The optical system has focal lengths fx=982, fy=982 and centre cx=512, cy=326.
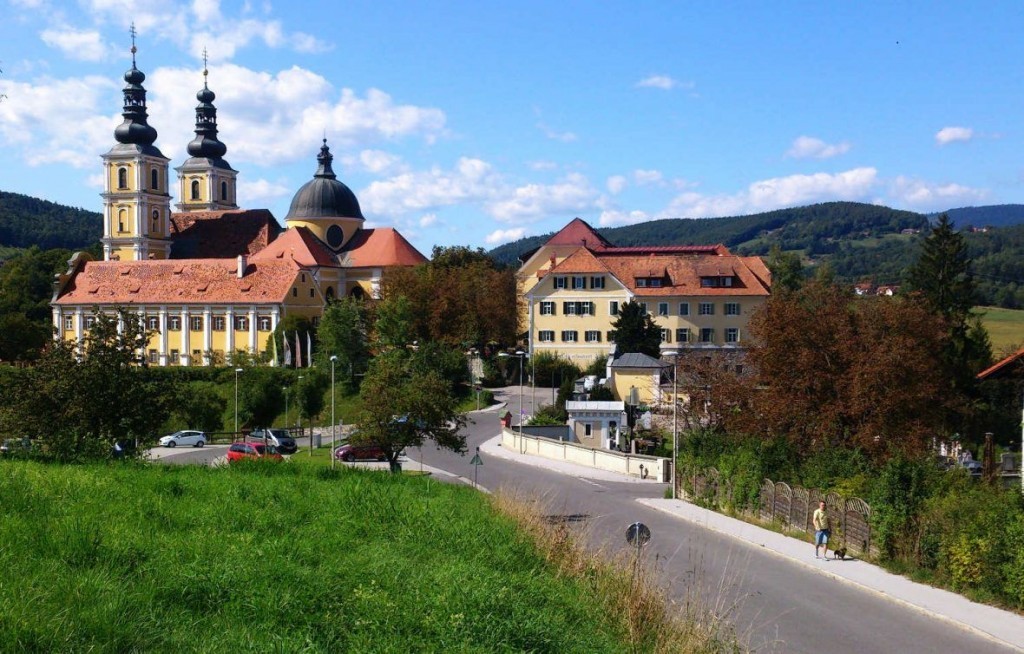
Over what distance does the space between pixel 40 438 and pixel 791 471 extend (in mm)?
21813

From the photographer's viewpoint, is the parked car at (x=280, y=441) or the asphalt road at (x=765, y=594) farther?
the parked car at (x=280, y=441)

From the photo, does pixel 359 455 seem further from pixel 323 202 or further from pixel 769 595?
pixel 323 202

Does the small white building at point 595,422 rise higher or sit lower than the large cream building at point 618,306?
lower

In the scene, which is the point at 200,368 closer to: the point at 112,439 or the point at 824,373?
the point at 112,439

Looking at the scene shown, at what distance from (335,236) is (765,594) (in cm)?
8231

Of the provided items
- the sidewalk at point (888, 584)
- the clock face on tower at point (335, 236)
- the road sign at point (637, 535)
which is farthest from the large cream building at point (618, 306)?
the road sign at point (637, 535)

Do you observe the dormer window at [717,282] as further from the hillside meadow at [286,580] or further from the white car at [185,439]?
the hillside meadow at [286,580]

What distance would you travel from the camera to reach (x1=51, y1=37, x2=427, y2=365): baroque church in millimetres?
81938

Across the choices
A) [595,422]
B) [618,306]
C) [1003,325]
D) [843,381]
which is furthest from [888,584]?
[1003,325]

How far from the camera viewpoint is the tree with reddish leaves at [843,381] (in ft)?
112

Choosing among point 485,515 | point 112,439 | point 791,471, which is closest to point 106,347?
point 112,439

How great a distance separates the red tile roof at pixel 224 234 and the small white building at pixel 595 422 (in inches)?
2121

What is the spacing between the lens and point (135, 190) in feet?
313

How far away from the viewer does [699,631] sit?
37.8 feet
